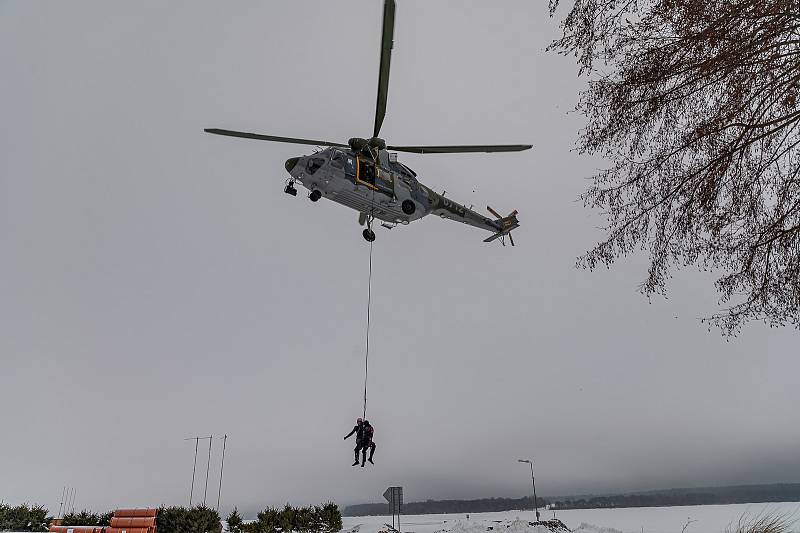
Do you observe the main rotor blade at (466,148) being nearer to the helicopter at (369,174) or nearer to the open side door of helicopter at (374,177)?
the helicopter at (369,174)

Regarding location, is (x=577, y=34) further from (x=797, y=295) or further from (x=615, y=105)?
(x=797, y=295)

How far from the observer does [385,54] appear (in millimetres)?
11305

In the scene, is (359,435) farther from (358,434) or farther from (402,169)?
(402,169)

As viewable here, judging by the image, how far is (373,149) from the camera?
15758 millimetres

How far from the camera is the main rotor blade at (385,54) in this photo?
402 inches

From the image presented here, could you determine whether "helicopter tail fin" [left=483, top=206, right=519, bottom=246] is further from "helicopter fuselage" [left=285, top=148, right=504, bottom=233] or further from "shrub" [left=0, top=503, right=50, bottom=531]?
"shrub" [left=0, top=503, right=50, bottom=531]

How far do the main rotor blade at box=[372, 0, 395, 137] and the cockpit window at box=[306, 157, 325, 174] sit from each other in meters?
2.14

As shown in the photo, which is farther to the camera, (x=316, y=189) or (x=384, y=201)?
(x=384, y=201)

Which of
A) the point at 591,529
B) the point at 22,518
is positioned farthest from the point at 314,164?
the point at 22,518

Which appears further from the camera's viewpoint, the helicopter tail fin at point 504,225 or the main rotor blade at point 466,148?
the helicopter tail fin at point 504,225

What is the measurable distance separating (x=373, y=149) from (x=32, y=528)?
2707 cm

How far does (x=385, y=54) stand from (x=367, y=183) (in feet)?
15.2

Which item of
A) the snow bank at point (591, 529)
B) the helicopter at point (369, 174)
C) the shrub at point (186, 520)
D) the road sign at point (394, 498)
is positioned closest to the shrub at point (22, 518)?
the shrub at point (186, 520)

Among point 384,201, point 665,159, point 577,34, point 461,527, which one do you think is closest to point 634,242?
point 665,159
